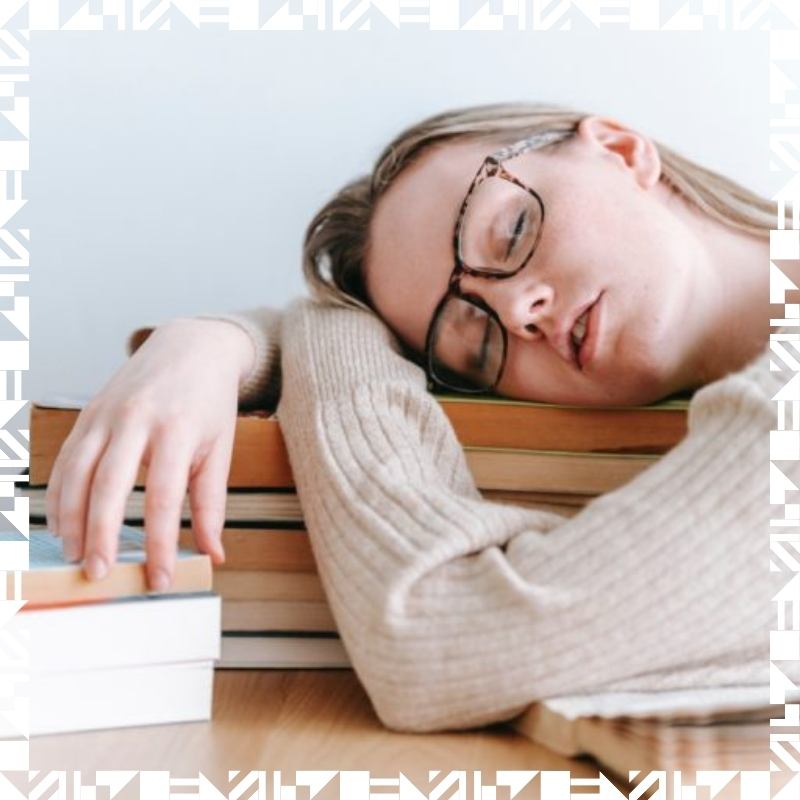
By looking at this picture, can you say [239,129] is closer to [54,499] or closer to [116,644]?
[54,499]

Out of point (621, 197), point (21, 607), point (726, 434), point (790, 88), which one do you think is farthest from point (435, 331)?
point (790, 88)

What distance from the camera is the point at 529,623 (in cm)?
80

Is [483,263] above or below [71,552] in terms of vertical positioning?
above

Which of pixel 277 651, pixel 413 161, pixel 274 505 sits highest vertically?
pixel 413 161

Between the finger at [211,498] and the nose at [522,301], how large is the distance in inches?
11.0

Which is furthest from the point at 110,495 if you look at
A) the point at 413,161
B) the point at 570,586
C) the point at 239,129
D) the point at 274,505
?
the point at 239,129

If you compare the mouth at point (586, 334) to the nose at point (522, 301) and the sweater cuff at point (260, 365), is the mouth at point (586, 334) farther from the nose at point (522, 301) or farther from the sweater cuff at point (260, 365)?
the sweater cuff at point (260, 365)

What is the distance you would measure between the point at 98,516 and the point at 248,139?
88 centimetres

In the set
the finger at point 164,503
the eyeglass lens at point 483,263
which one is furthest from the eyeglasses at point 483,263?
the finger at point 164,503

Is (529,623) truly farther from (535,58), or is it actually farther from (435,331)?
(535,58)

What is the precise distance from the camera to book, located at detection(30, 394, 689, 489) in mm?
1020

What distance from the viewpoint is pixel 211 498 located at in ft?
3.12

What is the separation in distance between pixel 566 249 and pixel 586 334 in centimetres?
7

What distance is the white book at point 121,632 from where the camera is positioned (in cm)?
81
